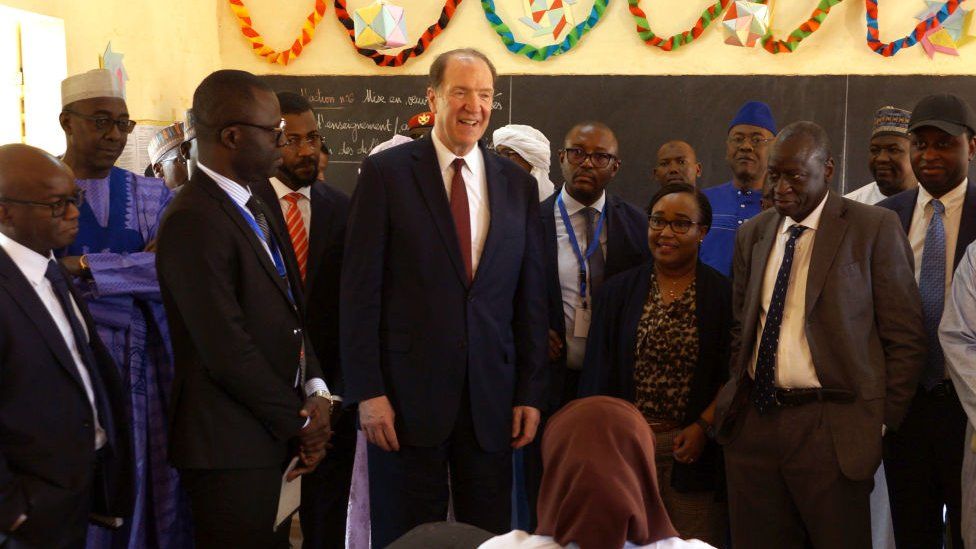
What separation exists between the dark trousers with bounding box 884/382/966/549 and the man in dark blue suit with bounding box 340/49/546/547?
138 centimetres

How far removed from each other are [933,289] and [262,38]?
536 centimetres

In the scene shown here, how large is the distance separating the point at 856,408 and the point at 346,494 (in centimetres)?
192

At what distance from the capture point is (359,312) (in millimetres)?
2717

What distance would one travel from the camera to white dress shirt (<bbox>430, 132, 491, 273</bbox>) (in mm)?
2834

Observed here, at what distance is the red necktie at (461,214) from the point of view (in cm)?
279

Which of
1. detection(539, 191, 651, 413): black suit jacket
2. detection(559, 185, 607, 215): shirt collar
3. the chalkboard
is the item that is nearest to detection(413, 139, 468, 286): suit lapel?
detection(539, 191, 651, 413): black suit jacket

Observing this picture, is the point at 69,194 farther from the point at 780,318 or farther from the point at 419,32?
the point at 419,32

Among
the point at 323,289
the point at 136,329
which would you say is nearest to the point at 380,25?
the point at 323,289

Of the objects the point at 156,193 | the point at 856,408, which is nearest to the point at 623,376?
the point at 856,408

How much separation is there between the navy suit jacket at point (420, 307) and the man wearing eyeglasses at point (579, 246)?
67 cm

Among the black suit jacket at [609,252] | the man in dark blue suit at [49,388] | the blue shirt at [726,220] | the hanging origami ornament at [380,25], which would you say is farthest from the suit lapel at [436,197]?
the hanging origami ornament at [380,25]

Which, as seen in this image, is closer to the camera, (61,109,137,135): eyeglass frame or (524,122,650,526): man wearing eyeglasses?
(61,109,137,135): eyeglass frame

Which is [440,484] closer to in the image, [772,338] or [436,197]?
[436,197]

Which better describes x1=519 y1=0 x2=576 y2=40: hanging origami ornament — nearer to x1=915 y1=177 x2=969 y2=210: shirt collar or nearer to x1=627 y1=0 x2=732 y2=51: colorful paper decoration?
x1=627 y1=0 x2=732 y2=51: colorful paper decoration
